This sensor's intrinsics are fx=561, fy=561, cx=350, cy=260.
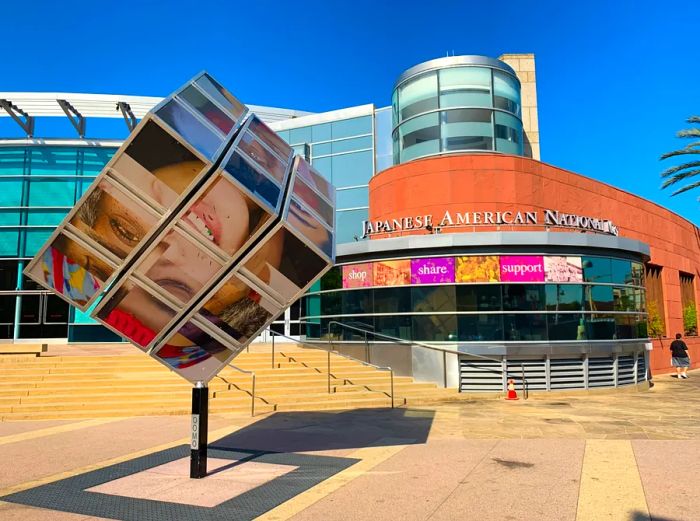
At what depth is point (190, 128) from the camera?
6.53 metres

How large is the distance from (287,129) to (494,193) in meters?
18.6

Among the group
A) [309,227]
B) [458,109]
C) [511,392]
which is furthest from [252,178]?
[458,109]

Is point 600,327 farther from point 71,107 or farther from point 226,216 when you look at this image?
point 71,107

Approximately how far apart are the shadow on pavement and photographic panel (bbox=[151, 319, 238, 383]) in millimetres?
2445

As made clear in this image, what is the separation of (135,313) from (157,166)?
192cm

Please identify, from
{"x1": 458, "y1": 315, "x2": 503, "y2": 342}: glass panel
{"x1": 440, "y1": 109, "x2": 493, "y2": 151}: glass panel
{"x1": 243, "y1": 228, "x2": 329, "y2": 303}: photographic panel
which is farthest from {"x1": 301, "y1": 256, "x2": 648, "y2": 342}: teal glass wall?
{"x1": 243, "y1": 228, "x2": 329, "y2": 303}: photographic panel

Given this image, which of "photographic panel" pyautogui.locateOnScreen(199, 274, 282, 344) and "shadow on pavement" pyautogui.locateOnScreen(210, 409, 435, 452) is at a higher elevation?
"photographic panel" pyautogui.locateOnScreen(199, 274, 282, 344)

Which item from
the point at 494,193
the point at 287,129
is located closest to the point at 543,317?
the point at 494,193

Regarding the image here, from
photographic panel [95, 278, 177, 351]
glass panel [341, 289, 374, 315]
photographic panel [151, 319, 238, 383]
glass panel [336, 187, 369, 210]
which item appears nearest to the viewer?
photographic panel [95, 278, 177, 351]

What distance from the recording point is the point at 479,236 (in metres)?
18.0

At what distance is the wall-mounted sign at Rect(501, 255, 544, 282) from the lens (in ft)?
58.9

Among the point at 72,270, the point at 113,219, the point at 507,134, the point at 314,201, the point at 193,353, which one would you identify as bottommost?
the point at 193,353

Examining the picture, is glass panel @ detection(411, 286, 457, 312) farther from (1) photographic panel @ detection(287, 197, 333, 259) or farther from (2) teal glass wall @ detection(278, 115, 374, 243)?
(2) teal glass wall @ detection(278, 115, 374, 243)

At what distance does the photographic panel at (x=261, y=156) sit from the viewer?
716 centimetres
